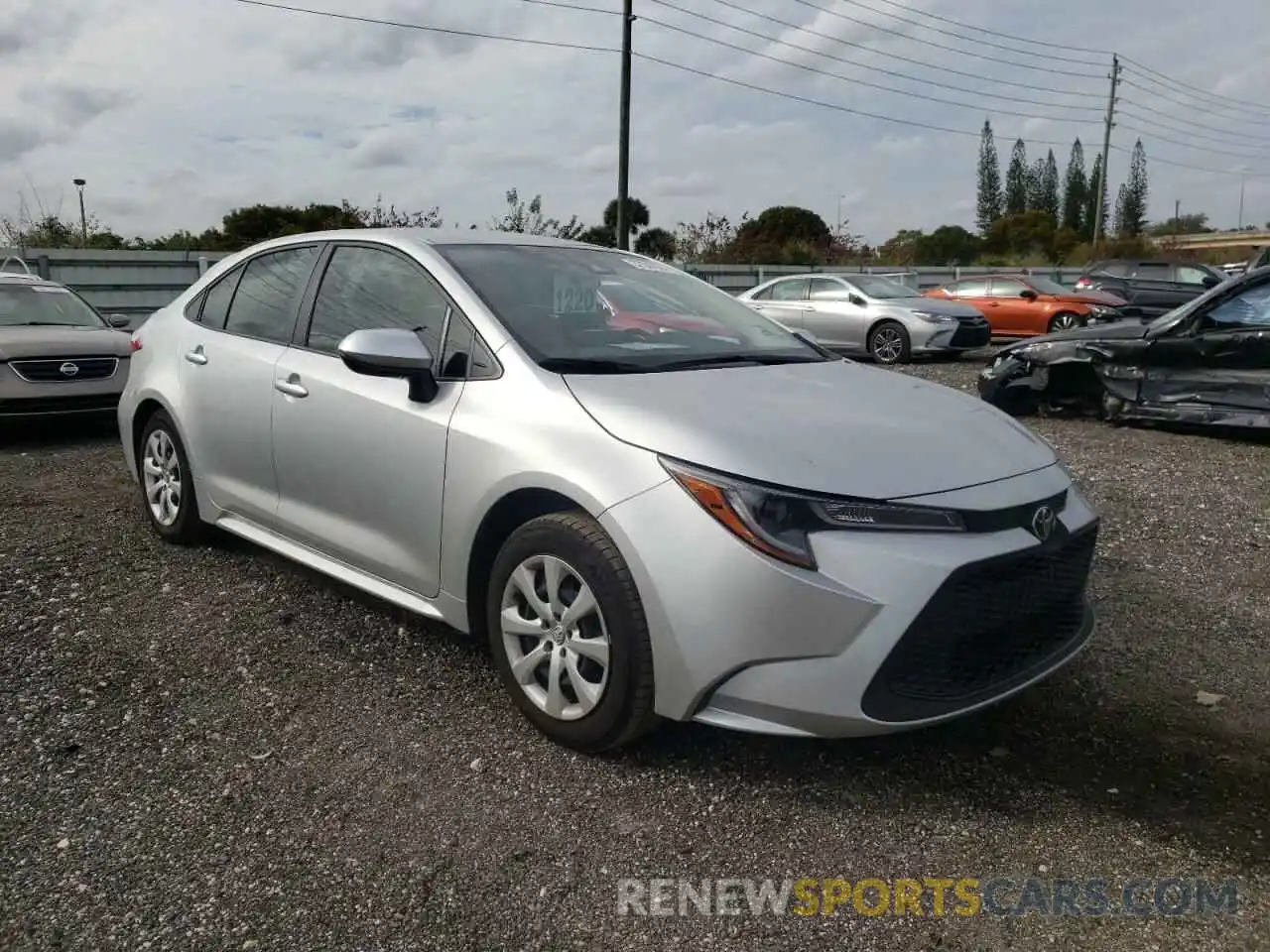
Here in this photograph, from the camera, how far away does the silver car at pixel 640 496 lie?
2621 millimetres

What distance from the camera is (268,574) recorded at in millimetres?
4738

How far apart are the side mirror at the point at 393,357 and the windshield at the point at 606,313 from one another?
12.0 inches

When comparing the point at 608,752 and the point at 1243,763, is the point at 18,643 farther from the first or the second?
the point at 1243,763

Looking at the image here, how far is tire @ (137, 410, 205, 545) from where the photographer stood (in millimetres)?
4828

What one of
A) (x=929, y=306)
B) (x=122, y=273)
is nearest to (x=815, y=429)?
(x=929, y=306)

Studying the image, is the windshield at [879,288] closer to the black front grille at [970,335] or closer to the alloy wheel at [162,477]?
the black front grille at [970,335]

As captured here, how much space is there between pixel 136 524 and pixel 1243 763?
5.20 m

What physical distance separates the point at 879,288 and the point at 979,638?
14.3 meters

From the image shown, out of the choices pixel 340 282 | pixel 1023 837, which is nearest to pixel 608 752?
pixel 1023 837

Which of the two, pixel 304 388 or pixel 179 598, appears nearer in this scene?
pixel 304 388

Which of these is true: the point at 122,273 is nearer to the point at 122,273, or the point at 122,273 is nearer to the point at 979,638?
the point at 122,273

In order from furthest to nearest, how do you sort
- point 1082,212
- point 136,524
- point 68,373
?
point 1082,212 < point 68,373 < point 136,524

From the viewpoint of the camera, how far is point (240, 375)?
4.34m

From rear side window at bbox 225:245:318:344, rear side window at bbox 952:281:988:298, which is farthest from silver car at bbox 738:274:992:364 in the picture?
rear side window at bbox 225:245:318:344
